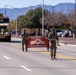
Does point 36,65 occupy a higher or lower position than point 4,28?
lower

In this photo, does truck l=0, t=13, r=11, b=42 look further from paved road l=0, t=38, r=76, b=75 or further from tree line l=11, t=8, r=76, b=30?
tree line l=11, t=8, r=76, b=30

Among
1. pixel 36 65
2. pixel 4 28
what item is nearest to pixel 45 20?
pixel 4 28

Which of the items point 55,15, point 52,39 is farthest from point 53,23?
point 52,39

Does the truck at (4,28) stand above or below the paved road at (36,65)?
above

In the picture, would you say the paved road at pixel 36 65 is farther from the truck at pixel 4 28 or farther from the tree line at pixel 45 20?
the tree line at pixel 45 20

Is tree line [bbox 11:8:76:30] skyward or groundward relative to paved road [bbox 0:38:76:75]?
skyward

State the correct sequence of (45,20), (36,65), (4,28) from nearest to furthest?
(36,65) < (4,28) < (45,20)

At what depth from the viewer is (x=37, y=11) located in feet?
360

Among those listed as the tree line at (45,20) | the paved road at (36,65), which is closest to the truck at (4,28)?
the paved road at (36,65)

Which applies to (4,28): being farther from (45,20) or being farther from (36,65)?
(45,20)

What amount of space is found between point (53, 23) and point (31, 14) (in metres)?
16.0

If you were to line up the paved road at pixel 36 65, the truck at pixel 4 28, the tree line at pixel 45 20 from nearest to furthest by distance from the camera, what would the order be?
the paved road at pixel 36 65
the truck at pixel 4 28
the tree line at pixel 45 20

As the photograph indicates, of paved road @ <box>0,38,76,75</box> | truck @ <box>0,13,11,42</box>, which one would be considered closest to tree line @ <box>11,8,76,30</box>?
truck @ <box>0,13,11,42</box>

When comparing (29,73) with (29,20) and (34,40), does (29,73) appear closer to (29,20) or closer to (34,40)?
(34,40)
